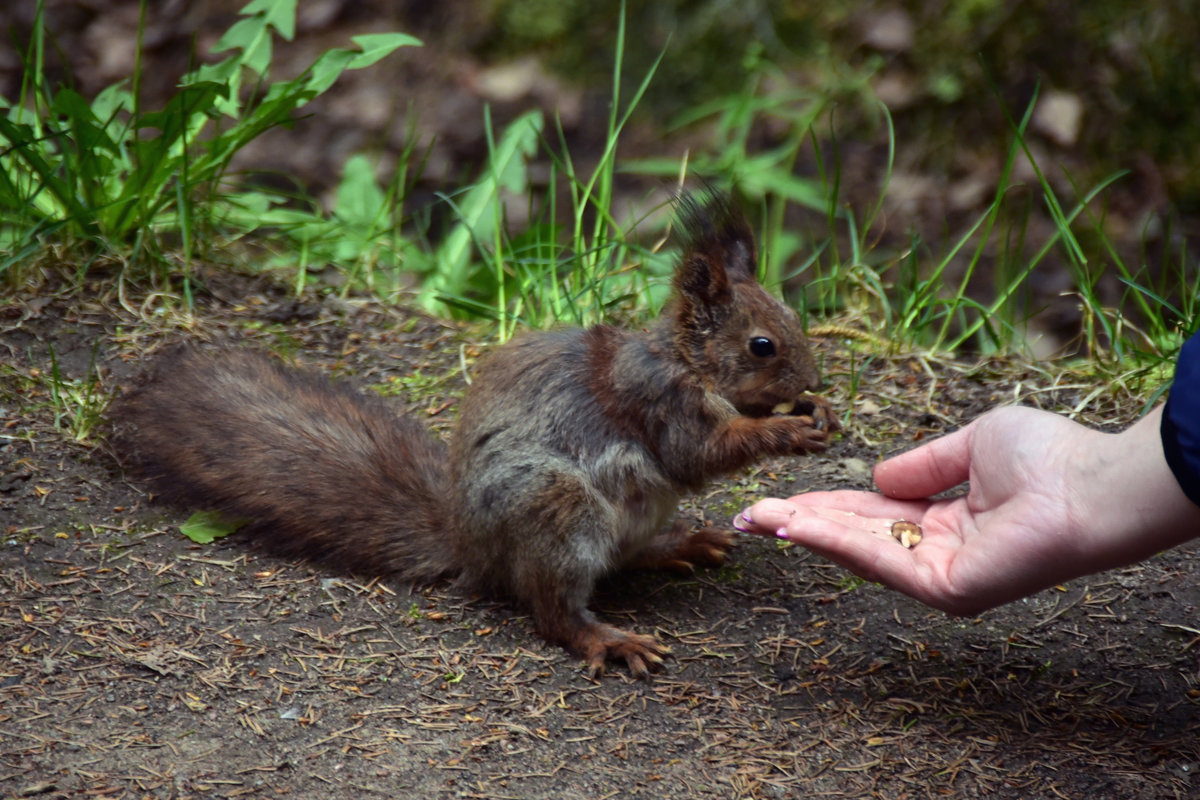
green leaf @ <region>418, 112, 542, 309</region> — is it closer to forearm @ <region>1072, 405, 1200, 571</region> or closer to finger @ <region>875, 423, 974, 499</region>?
finger @ <region>875, 423, 974, 499</region>

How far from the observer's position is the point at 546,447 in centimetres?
253

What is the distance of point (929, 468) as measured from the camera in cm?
245

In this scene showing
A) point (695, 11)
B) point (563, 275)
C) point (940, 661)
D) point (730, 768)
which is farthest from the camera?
point (695, 11)

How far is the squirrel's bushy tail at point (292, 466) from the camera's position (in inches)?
107

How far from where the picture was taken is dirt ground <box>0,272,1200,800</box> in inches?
81.1

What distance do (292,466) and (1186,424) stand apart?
6.43ft

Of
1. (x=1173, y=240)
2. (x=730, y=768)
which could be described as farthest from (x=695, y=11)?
(x=730, y=768)

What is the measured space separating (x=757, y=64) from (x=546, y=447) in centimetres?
332

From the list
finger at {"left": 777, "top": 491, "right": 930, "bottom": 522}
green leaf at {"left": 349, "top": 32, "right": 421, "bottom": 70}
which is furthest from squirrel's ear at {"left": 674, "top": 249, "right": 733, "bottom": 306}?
green leaf at {"left": 349, "top": 32, "right": 421, "bottom": 70}

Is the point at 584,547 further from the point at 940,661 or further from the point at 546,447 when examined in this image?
the point at 940,661

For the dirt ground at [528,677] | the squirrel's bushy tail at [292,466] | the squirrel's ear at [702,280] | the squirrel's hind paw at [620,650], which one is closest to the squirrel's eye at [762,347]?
the squirrel's ear at [702,280]

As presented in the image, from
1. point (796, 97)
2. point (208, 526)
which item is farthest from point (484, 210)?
point (208, 526)

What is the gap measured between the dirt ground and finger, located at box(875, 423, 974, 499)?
329mm

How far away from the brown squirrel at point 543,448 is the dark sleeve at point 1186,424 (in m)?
0.83
